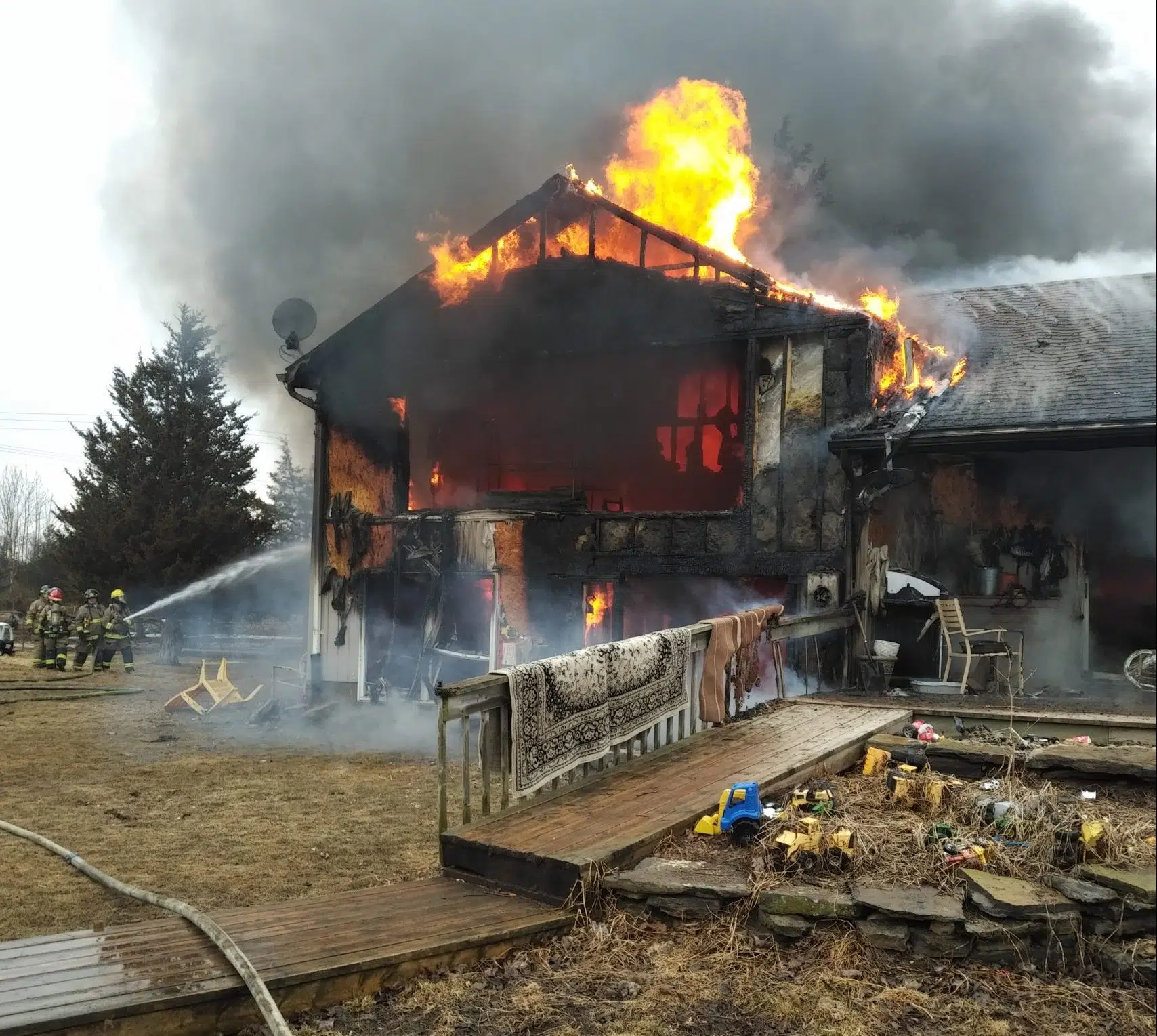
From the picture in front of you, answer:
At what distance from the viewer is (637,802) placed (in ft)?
21.2

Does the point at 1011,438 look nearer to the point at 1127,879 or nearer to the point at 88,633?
the point at 1127,879

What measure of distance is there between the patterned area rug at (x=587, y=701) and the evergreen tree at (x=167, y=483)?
26.7 metres

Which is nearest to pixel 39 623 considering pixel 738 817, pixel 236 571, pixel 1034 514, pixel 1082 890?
pixel 236 571

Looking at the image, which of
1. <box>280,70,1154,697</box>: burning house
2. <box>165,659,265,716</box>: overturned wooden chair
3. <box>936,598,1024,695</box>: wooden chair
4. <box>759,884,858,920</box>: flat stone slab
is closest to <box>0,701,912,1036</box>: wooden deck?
<box>759,884,858,920</box>: flat stone slab

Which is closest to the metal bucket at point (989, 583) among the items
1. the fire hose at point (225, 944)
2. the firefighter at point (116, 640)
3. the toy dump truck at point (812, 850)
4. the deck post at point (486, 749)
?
the toy dump truck at point (812, 850)

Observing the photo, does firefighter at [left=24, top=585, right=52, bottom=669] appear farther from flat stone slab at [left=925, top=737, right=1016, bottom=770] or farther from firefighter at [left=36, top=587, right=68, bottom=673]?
flat stone slab at [left=925, top=737, right=1016, bottom=770]

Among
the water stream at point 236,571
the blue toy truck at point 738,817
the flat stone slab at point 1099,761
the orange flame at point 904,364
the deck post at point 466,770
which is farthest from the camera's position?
the water stream at point 236,571

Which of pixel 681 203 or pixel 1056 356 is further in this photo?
pixel 681 203

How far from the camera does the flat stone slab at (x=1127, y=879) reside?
4805mm

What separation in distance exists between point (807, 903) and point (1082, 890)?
4.80 feet

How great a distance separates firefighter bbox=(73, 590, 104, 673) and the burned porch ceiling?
1669cm

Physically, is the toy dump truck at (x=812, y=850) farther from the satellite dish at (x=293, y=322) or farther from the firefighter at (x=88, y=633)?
the firefighter at (x=88, y=633)

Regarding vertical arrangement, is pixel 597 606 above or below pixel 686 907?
above

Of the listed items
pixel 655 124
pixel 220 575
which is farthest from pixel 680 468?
pixel 220 575
